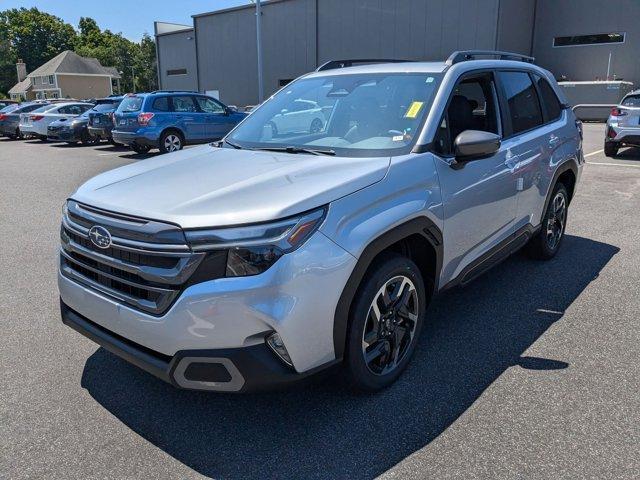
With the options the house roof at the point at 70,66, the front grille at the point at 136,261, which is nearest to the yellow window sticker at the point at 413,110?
the front grille at the point at 136,261

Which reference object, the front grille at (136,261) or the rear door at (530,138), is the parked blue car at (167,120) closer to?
the rear door at (530,138)

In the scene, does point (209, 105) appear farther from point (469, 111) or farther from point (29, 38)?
point (29, 38)

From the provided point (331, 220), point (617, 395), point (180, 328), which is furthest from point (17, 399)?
point (617, 395)

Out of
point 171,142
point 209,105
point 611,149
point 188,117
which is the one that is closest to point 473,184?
point 611,149

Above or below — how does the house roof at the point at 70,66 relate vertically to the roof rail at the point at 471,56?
above

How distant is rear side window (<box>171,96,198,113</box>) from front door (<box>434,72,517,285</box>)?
1223 cm

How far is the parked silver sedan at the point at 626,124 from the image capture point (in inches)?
491

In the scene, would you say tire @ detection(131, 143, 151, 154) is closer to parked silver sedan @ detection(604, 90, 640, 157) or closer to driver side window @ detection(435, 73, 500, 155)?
parked silver sedan @ detection(604, 90, 640, 157)

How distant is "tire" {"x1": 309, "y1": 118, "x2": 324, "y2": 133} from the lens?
12.6 feet

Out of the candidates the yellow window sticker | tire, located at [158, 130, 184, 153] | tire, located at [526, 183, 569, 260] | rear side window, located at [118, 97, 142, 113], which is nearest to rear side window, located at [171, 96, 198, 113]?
tire, located at [158, 130, 184, 153]

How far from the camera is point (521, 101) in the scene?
4.65m

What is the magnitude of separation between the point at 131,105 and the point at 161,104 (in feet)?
2.90

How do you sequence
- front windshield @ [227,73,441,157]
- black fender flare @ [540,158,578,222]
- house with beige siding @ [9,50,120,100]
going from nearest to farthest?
front windshield @ [227,73,441,157] → black fender flare @ [540,158,578,222] → house with beige siding @ [9,50,120,100]

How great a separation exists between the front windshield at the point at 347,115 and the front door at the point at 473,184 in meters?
0.24
